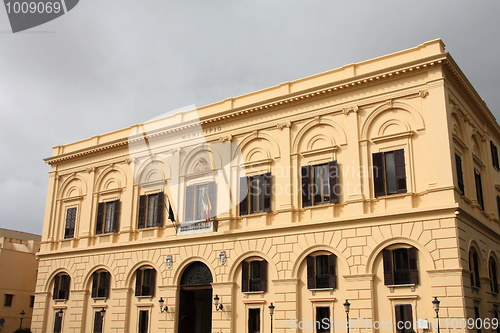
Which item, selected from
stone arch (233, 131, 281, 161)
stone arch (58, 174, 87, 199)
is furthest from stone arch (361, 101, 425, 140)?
stone arch (58, 174, 87, 199)

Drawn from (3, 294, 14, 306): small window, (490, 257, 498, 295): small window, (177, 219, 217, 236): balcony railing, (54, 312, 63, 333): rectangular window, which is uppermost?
(177, 219, 217, 236): balcony railing

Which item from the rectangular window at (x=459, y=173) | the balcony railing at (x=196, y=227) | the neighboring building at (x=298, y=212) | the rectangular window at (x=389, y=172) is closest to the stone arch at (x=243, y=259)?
the neighboring building at (x=298, y=212)

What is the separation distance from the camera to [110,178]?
35344 mm

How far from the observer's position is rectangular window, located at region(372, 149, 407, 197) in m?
24.2

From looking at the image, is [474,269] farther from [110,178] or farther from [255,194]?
[110,178]

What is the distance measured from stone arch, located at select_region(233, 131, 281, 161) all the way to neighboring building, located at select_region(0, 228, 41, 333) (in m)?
23.2

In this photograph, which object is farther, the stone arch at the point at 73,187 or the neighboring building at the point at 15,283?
the neighboring building at the point at 15,283

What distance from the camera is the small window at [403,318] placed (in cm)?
2227

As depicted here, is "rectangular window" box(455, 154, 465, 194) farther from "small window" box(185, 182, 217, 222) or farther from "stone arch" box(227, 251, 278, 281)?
"small window" box(185, 182, 217, 222)

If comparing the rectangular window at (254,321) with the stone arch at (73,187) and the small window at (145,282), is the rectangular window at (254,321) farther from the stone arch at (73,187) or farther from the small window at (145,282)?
the stone arch at (73,187)

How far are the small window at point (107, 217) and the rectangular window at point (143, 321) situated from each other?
19.1 ft

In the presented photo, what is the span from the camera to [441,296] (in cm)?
2167

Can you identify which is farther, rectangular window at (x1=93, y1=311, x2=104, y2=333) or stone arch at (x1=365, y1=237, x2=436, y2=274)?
rectangular window at (x1=93, y1=311, x2=104, y2=333)

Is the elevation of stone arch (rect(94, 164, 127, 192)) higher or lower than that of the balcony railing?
higher
